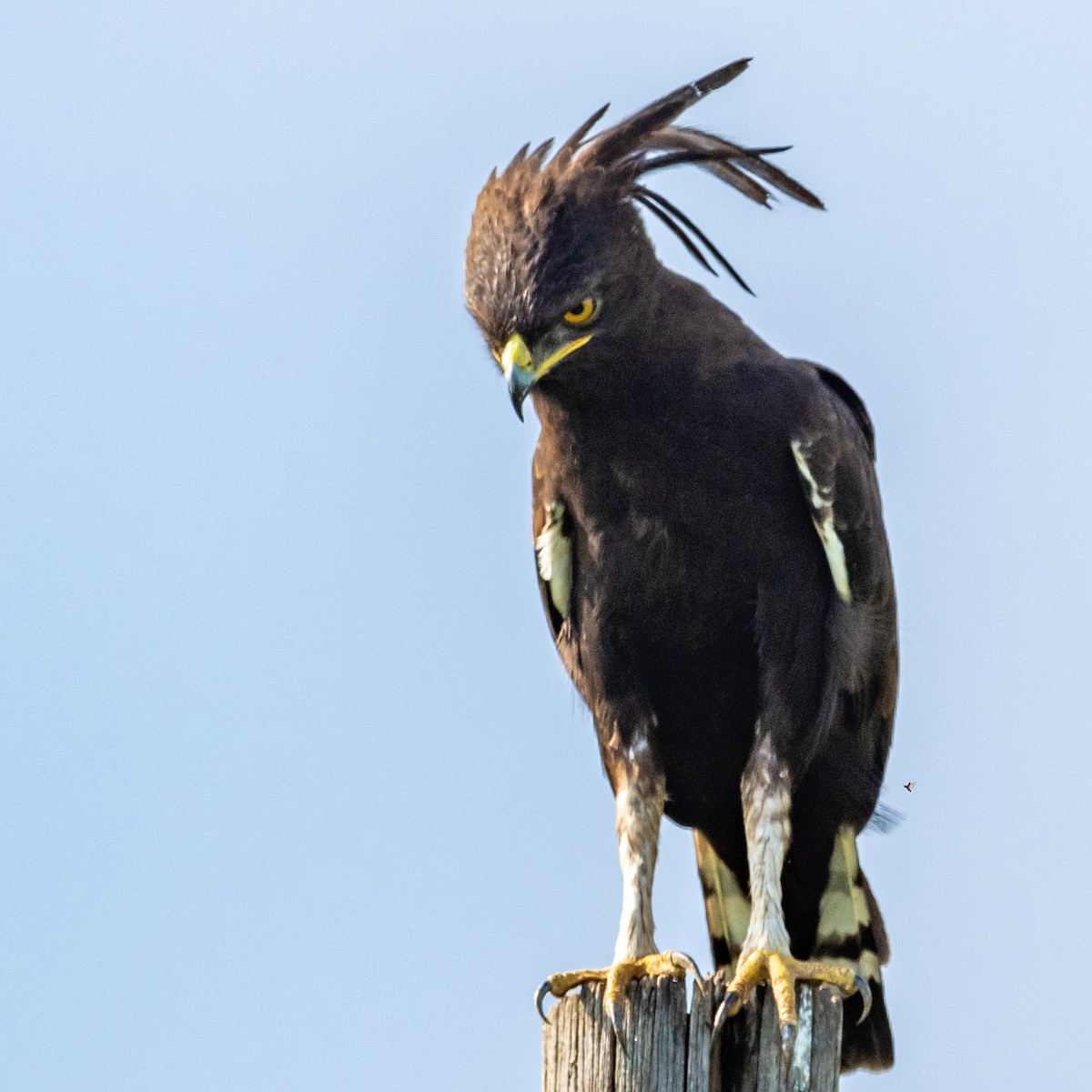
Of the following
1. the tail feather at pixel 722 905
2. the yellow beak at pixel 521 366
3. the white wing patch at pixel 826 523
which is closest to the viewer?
the yellow beak at pixel 521 366

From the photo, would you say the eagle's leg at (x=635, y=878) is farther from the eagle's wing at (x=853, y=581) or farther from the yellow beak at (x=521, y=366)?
the yellow beak at (x=521, y=366)

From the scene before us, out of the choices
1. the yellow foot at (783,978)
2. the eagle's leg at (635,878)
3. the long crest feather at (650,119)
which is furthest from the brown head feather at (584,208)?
the yellow foot at (783,978)

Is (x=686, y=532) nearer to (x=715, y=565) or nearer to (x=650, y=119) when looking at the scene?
(x=715, y=565)

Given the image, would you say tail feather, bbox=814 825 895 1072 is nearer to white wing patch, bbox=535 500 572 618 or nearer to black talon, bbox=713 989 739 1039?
white wing patch, bbox=535 500 572 618

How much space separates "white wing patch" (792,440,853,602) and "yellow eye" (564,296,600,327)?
85 centimetres

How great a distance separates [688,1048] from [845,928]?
7.01 ft

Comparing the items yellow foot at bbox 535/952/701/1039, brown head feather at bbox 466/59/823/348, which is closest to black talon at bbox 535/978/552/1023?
yellow foot at bbox 535/952/701/1039

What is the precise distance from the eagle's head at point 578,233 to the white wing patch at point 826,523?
79 cm

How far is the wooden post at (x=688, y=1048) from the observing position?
14.5 feet

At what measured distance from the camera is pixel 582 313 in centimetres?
588

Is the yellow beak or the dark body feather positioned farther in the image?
the dark body feather

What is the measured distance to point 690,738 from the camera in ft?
20.5

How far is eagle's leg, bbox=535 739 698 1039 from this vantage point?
17.1ft

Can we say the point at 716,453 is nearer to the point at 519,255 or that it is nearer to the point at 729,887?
the point at 519,255
